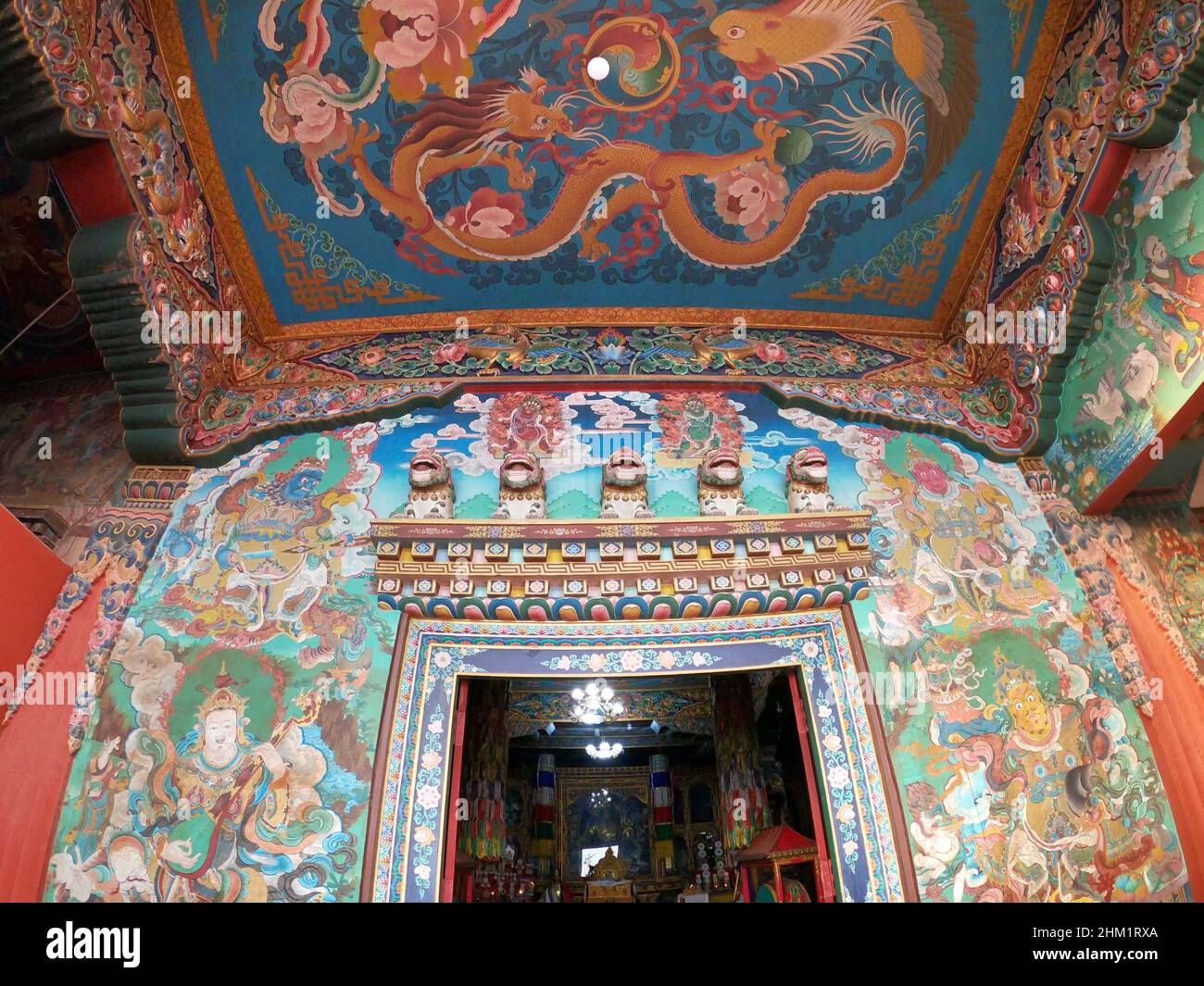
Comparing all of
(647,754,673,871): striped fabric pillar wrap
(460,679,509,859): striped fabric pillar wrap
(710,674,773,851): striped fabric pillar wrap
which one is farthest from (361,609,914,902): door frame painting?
(647,754,673,871): striped fabric pillar wrap

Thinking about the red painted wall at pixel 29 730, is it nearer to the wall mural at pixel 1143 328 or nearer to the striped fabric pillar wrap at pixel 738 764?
the striped fabric pillar wrap at pixel 738 764

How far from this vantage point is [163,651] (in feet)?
16.7

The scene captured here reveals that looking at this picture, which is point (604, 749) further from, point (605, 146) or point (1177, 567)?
point (605, 146)

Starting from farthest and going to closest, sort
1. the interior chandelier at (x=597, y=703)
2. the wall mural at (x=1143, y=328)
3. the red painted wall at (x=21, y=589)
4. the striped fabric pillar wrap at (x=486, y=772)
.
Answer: the interior chandelier at (x=597, y=703) < the striped fabric pillar wrap at (x=486, y=772) < the wall mural at (x=1143, y=328) < the red painted wall at (x=21, y=589)

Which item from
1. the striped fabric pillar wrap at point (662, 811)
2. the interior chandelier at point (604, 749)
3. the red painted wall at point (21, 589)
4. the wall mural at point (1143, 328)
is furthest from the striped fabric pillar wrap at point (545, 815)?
the wall mural at point (1143, 328)

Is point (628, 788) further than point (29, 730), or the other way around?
point (628, 788)

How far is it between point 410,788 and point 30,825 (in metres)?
2.02

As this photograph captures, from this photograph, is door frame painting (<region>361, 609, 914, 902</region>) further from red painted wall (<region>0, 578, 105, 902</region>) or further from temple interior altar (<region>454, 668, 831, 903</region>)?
temple interior altar (<region>454, 668, 831, 903</region>)

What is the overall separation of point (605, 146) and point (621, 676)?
3900mm

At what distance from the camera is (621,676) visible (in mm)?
5203

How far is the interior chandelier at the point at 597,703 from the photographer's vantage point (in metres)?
9.31

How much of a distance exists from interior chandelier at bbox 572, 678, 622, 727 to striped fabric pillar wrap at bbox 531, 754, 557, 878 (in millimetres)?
2333

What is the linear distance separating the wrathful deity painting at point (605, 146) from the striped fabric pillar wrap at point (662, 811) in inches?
291

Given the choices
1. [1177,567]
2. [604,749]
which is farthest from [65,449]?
[1177,567]
